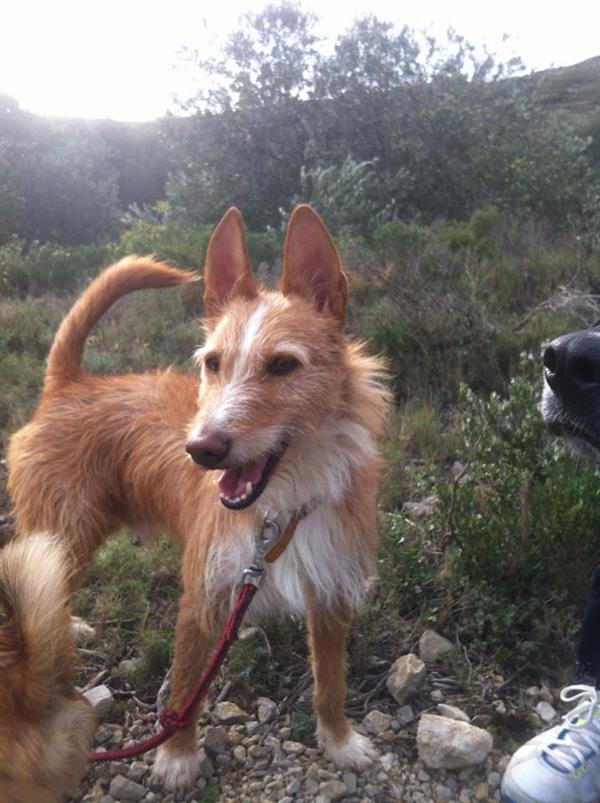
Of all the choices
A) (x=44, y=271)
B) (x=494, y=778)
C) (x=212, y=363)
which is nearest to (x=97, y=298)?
(x=212, y=363)

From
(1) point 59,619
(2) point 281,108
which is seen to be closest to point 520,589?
(1) point 59,619

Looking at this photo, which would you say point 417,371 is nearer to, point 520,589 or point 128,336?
point 520,589

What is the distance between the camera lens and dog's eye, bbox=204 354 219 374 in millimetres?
2389

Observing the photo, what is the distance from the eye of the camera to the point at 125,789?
2.37m

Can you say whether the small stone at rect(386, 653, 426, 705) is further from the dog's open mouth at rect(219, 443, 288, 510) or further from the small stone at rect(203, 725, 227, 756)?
the dog's open mouth at rect(219, 443, 288, 510)

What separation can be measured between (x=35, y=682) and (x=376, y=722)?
148cm

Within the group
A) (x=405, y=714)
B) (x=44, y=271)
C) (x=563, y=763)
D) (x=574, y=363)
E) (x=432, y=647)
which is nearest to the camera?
(x=574, y=363)

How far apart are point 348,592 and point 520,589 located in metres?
0.91

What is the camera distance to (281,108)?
1404cm

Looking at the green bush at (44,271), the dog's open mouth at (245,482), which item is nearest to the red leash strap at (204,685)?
the dog's open mouth at (245,482)

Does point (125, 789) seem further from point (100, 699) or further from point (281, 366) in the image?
point (281, 366)

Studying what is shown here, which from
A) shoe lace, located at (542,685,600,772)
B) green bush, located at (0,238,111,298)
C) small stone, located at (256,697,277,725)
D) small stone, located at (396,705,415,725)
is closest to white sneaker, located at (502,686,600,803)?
shoe lace, located at (542,685,600,772)

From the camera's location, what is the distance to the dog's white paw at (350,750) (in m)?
2.44

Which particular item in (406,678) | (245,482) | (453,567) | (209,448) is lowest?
(406,678)
